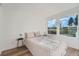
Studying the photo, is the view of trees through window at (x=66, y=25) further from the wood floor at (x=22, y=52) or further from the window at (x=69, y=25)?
the wood floor at (x=22, y=52)

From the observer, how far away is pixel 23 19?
1.75m

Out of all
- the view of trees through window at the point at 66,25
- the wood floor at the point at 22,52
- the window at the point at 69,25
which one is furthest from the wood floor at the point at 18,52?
the window at the point at 69,25

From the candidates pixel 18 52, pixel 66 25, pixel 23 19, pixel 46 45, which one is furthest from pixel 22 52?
pixel 66 25

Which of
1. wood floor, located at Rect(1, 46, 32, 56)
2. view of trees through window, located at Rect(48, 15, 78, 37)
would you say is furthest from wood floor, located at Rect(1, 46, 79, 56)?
view of trees through window, located at Rect(48, 15, 78, 37)

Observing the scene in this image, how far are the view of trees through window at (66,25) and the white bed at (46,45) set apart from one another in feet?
0.48

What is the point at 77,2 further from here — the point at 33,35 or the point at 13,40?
the point at 13,40

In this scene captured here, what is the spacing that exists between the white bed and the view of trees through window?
145 millimetres

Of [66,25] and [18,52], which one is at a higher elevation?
[66,25]

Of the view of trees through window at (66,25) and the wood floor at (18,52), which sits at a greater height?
the view of trees through window at (66,25)

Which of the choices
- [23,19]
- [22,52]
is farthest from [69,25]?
[22,52]

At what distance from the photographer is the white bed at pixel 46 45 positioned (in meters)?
1.67

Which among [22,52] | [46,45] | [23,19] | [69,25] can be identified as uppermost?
[23,19]

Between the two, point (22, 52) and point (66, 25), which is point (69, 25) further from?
point (22, 52)

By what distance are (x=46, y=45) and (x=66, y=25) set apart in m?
0.50
